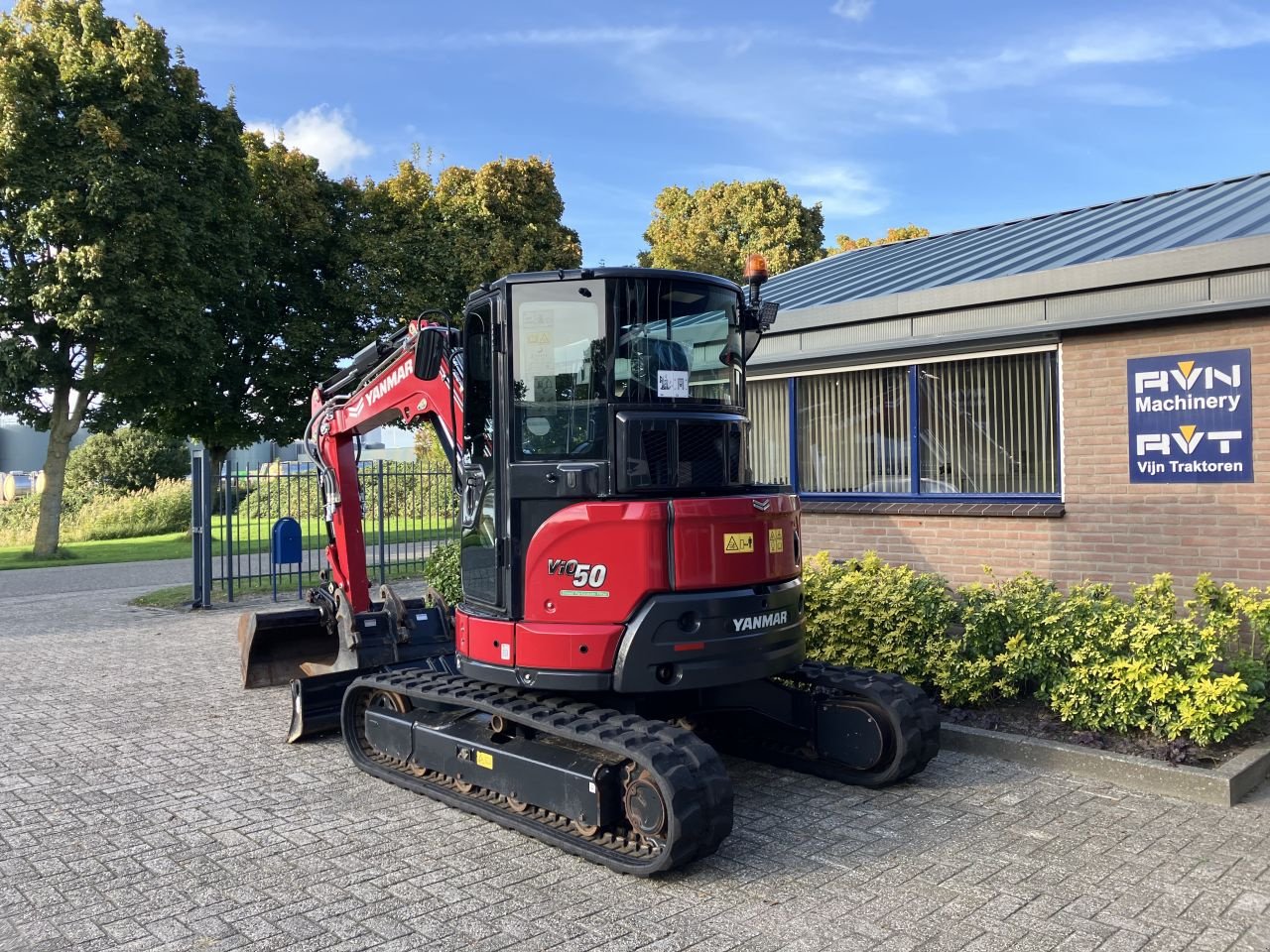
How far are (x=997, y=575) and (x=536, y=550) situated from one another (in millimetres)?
5222

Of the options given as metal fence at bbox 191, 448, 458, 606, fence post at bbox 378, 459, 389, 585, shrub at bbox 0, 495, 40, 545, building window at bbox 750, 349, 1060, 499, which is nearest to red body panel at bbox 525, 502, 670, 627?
building window at bbox 750, 349, 1060, 499

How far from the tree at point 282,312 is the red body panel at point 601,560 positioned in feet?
58.2

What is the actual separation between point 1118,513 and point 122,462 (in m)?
33.5

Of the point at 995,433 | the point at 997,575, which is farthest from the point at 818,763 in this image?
the point at 995,433

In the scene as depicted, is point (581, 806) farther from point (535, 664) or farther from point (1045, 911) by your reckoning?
point (1045, 911)

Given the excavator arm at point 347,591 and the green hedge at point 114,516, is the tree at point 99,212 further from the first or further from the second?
the excavator arm at point 347,591

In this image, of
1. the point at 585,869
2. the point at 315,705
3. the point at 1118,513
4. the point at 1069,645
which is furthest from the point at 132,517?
the point at 1069,645

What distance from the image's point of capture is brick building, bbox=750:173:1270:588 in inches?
284

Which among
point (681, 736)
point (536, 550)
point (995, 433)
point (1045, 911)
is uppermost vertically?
point (995, 433)

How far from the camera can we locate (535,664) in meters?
4.80

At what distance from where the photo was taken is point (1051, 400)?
27.3 feet

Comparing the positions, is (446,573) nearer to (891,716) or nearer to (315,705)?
(315,705)

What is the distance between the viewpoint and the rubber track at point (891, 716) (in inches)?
204

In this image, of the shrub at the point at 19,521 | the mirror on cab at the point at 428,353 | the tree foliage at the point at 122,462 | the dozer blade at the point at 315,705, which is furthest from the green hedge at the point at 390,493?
the tree foliage at the point at 122,462
